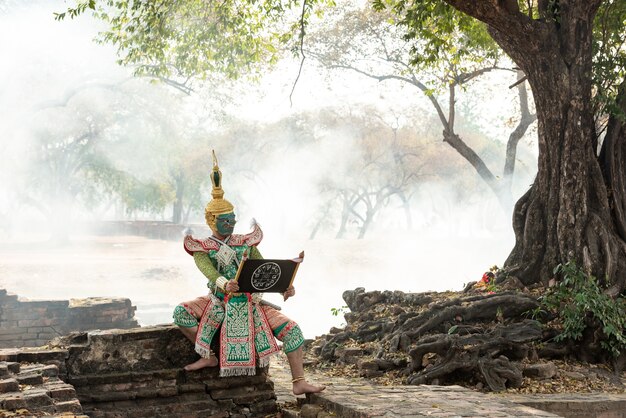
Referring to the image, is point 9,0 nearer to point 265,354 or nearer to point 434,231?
point 265,354

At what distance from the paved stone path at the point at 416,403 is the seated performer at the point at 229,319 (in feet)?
1.06

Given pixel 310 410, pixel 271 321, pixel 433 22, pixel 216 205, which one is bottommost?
pixel 310 410

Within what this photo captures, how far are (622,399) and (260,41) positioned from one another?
8046 millimetres

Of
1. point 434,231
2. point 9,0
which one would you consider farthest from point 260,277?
point 434,231

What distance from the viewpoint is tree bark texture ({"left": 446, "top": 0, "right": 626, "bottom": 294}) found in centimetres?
952

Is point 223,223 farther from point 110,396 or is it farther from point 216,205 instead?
point 110,396

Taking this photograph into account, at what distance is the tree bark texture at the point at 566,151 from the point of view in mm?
9516

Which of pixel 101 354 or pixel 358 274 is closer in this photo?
pixel 101 354

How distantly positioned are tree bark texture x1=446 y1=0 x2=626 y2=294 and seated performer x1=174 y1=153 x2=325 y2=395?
13.7ft

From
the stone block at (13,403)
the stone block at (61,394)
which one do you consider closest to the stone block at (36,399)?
the stone block at (13,403)

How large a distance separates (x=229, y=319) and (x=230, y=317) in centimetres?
2

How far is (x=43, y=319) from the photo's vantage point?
1371cm

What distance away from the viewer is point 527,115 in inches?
675

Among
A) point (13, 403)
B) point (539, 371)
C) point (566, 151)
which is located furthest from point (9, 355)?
point (566, 151)
